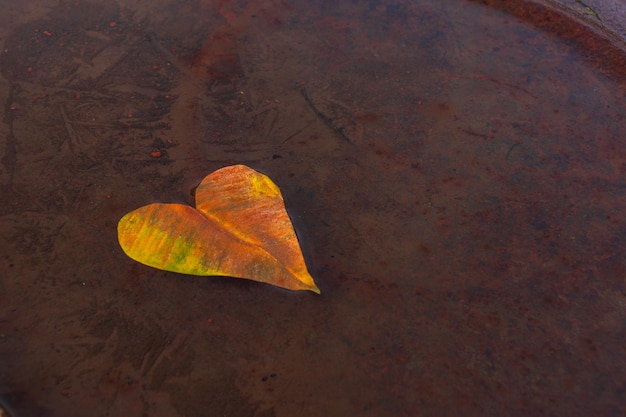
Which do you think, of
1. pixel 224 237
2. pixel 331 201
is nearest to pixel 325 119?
pixel 331 201

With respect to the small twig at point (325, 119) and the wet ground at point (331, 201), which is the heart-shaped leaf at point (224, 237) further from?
the small twig at point (325, 119)

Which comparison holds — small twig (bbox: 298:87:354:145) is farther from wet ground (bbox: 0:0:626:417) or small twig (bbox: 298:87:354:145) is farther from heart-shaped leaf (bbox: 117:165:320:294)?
heart-shaped leaf (bbox: 117:165:320:294)

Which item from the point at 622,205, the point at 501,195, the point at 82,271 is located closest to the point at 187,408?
the point at 82,271

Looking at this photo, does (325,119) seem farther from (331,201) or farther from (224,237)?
(224,237)

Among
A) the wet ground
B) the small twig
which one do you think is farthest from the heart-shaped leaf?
the small twig

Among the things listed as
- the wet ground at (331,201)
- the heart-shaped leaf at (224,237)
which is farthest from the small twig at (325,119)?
the heart-shaped leaf at (224,237)

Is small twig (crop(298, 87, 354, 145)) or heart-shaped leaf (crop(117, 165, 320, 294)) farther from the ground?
small twig (crop(298, 87, 354, 145))

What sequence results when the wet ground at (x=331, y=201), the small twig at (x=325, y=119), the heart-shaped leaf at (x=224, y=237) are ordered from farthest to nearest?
the small twig at (x=325, y=119) < the heart-shaped leaf at (x=224, y=237) < the wet ground at (x=331, y=201)
